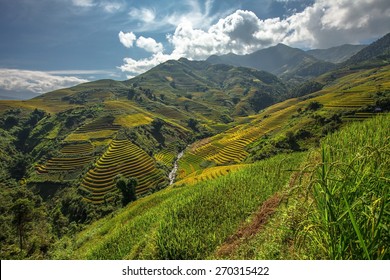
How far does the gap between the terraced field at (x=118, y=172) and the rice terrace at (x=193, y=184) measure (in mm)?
392

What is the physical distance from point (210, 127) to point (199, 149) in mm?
53894

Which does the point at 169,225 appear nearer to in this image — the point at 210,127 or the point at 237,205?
the point at 237,205

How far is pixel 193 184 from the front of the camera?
35125mm

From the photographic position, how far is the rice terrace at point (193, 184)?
11.8ft

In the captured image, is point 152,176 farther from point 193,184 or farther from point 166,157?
point 193,184

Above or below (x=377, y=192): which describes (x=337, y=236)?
below

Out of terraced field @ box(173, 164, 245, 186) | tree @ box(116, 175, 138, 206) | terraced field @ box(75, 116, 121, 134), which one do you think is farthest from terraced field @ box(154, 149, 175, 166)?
terraced field @ box(173, 164, 245, 186)

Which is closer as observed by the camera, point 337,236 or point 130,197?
point 337,236

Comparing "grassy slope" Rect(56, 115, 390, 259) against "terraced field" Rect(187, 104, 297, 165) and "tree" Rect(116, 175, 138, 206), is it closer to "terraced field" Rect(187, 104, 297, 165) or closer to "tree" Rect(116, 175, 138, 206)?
"tree" Rect(116, 175, 138, 206)

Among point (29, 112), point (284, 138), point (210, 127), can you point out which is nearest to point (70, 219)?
point (284, 138)

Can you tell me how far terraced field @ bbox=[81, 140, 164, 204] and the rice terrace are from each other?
0.39 meters

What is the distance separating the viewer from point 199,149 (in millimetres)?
105562

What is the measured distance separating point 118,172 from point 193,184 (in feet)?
156

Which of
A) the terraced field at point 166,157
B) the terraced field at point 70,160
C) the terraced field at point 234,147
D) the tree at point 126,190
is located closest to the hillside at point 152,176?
the tree at point 126,190
